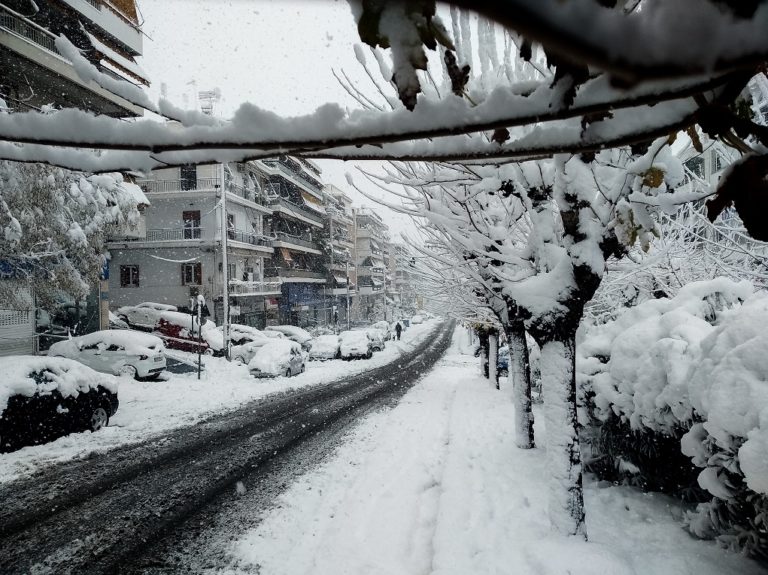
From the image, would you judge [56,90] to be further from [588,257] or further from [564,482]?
[564,482]

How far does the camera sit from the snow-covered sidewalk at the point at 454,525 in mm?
3734

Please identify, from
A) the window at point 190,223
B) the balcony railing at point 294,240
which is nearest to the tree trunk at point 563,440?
the window at point 190,223

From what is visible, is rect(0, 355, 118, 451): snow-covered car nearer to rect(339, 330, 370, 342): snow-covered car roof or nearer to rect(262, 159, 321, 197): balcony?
rect(339, 330, 370, 342): snow-covered car roof

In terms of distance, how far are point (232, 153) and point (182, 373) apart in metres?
17.2

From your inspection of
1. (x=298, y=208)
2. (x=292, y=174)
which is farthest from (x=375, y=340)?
(x=292, y=174)

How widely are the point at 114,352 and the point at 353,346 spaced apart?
11.9 meters

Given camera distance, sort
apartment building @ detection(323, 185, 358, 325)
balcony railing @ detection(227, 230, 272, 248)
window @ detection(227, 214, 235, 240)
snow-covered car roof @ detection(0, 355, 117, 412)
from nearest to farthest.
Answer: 1. snow-covered car roof @ detection(0, 355, 117, 412)
2. window @ detection(227, 214, 235, 240)
3. balcony railing @ detection(227, 230, 272, 248)
4. apartment building @ detection(323, 185, 358, 325)

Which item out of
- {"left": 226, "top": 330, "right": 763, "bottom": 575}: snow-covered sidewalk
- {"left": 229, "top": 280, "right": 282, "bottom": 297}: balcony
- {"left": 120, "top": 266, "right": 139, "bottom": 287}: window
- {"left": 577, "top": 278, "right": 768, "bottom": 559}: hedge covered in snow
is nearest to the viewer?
{"left": 577, "top": 278, "right": 768, "bottom": 559}: hedge covered in snow

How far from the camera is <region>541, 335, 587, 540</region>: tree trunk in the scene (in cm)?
407

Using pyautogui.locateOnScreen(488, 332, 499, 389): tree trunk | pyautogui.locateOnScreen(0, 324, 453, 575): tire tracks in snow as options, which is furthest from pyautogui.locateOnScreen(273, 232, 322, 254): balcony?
pyautogui.locateOnScreen(0, 324, 453, 575): tire tracks in snow

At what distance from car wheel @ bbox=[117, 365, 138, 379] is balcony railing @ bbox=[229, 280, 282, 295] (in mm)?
13893

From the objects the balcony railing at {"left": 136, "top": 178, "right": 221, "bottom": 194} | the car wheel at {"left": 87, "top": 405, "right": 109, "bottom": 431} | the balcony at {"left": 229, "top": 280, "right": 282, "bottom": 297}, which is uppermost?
the balcony railing at {"left": 136, "top": 178, "right": 221, "bottom": 194}

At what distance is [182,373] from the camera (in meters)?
16.2

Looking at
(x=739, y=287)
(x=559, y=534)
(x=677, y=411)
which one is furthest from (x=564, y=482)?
(x=739, y=287)
